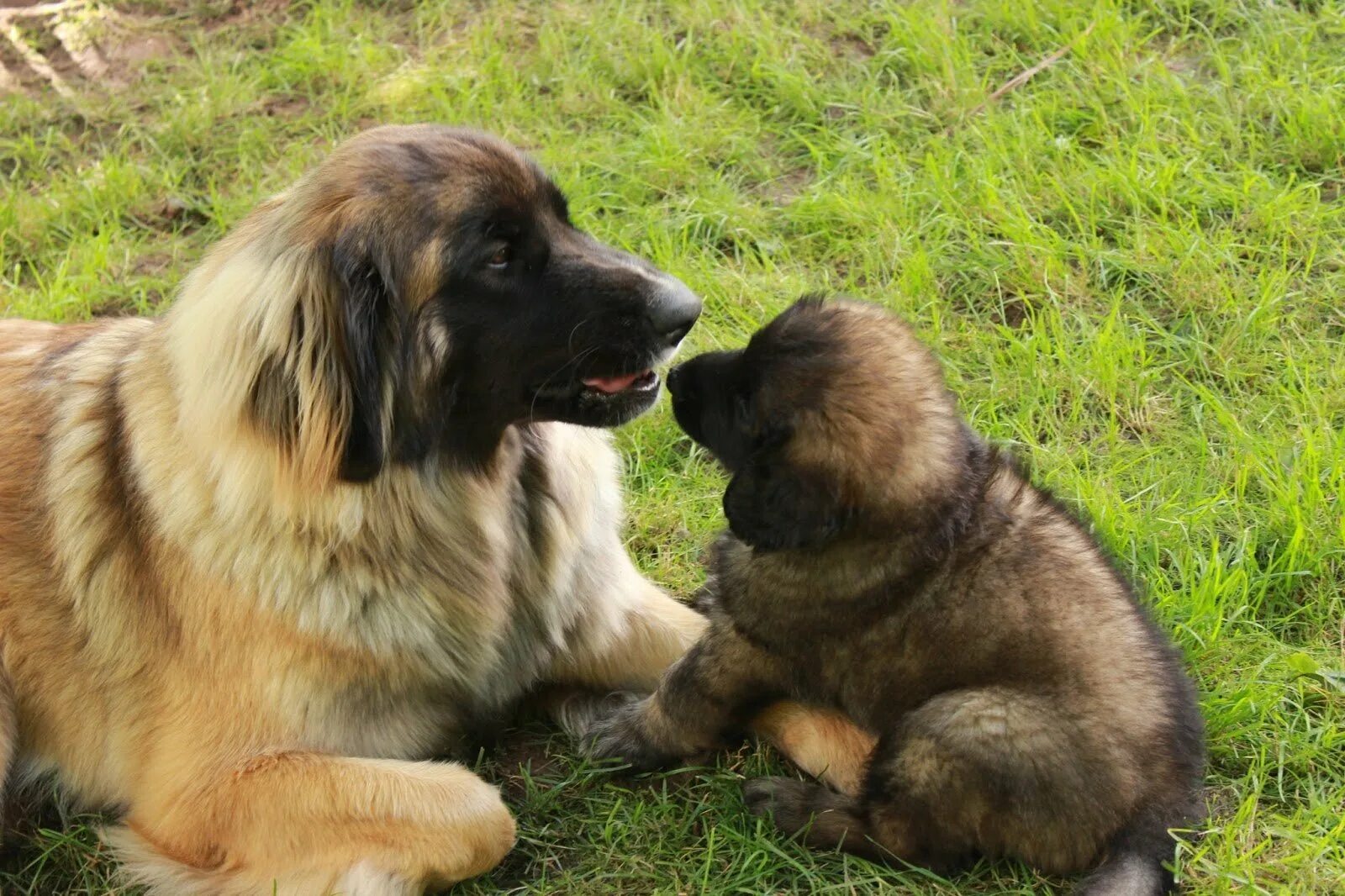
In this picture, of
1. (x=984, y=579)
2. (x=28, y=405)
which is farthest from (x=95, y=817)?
(x=984, y=579)

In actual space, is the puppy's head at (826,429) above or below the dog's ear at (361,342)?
below

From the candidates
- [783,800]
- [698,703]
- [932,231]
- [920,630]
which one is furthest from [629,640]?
[932,231]

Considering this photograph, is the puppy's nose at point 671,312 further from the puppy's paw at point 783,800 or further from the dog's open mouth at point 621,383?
the puppy's paw at point 783,800

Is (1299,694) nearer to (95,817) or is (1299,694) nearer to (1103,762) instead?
(1103,762)

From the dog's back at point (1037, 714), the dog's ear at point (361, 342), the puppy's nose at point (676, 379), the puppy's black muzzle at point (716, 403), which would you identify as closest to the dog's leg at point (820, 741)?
the dog's back at point (1037, 714)

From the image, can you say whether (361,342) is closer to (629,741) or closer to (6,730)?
(629,741)

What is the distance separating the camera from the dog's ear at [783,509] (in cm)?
300

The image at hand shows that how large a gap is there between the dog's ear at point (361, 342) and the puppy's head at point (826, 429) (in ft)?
2.40

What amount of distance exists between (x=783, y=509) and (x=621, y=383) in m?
0.51

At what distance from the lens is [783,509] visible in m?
3.00

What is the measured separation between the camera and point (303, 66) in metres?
6.10

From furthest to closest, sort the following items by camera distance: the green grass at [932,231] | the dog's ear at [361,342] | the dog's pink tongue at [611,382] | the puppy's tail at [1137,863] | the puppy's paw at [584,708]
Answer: the puppy's paw at [584,708] → the green grass at [932,231] → the dog's pink tongue at [611,382] → the dog's ear at [361,342] → the puppy's tail at [1137,863]

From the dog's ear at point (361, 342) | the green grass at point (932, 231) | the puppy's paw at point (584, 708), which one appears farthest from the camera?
the puppy's paw at point (584, 708)

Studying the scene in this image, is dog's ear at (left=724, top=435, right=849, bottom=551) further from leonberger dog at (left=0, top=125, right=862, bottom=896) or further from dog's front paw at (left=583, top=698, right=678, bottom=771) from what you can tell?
dog's front paw at (left=583, top=698, right=678, bottom=771)
